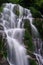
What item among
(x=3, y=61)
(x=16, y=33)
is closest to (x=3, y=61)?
(x=3, y=61)

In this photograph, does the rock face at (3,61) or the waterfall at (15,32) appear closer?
the rock face at (3,61)

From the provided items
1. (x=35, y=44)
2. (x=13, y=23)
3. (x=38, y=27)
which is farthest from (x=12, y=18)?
(x=35, y=44)

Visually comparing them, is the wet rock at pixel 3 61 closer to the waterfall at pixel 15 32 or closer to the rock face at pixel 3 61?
the rock face at pixel 3 61

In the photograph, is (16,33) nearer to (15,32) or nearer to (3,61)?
(15,32)

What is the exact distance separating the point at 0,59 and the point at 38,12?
275 inches

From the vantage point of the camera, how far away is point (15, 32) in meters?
13.9

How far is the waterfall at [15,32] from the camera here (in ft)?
40.9

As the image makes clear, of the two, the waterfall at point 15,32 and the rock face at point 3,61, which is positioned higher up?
the waterfall at point 15,32

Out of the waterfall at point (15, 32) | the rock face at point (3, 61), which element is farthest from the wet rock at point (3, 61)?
the waterfall at point (15, 32)

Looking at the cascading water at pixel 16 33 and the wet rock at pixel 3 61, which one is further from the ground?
the cascading water at pixel 16 33

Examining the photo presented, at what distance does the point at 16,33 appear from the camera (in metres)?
13.9

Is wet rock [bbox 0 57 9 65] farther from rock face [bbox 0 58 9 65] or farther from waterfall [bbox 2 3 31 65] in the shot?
waterfall [bbox 2 3 31 65]

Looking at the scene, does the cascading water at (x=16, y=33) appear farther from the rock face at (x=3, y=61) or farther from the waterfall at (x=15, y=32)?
the rock face at (x=3, y=61)

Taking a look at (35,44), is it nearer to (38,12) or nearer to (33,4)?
(38,12)
